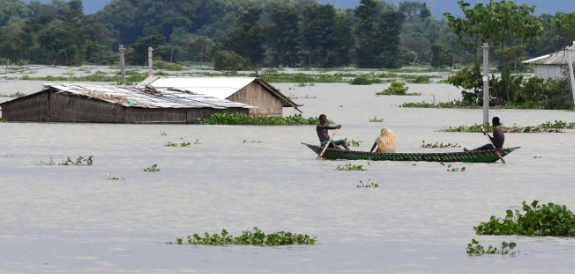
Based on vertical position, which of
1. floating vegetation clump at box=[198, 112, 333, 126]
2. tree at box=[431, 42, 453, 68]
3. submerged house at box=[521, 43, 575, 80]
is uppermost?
tree at box=[431, 42, 453, 68]

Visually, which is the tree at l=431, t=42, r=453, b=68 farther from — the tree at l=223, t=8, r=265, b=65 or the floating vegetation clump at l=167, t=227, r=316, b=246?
the floating vegetation clump at l=167, t=227, r=316, b=246

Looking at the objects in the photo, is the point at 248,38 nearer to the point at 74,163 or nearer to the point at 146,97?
the point at 146,97

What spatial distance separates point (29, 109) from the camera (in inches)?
1471

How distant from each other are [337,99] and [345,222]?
4674 centimetres

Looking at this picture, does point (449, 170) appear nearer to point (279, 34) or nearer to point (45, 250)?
point (45, 250)

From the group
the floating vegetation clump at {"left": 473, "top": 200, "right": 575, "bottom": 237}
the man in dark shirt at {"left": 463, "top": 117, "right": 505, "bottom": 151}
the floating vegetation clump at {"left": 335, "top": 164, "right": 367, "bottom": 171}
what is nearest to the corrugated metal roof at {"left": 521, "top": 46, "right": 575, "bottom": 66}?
the man in dark shirt at {"left": 463, "top": 117, "right": 505, "bottom": 151}

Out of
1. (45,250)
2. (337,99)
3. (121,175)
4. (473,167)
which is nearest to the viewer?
(45,250)

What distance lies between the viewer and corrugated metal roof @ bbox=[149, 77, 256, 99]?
38.8m

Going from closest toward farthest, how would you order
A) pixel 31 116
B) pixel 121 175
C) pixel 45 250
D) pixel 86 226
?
pixel 45 250 → pixel 86 226 → pixel 121 175 → pixel 31 116

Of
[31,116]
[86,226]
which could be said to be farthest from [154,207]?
[31,116]

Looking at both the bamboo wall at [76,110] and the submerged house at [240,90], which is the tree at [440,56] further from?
the bamboo wall at [76,110]

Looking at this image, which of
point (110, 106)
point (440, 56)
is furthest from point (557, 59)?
point (440, 56)

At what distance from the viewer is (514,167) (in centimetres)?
2327

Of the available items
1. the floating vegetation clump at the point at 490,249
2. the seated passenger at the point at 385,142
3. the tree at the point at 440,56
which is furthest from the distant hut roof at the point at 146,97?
the tree at the point at 440,56
